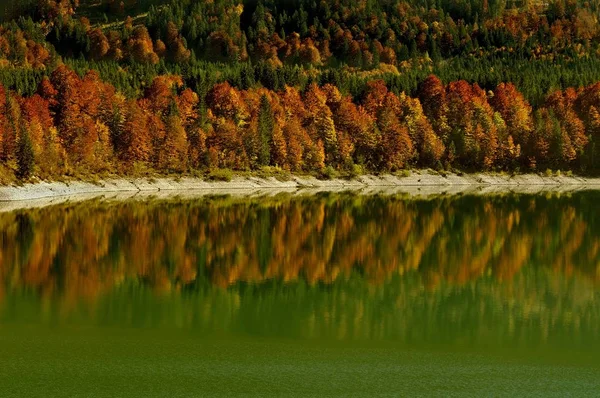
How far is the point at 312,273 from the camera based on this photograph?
38.1 metres

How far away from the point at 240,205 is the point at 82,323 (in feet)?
177

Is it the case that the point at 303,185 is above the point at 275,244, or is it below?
below

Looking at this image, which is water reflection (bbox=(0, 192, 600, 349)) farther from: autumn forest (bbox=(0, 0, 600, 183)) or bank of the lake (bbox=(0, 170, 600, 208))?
autumn forest (bbox=(0, 0, 600, 183))

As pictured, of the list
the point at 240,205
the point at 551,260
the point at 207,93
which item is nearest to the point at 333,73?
the point at 207,93

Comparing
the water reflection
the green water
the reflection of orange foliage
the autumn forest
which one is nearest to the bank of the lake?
the autumn forest

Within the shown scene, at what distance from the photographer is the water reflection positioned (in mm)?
27312

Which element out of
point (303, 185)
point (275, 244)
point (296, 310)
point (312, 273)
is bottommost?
point (303, 185)

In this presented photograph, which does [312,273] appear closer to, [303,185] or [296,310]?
[296,310]

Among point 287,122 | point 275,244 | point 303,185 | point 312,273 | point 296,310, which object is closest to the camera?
point 296,310

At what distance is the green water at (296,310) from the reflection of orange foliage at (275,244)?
7.8 inches

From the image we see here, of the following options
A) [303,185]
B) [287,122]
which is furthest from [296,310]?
[287,122]

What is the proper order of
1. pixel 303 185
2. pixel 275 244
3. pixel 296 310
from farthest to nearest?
pixel 303 185 < pixel 275 244 < pixel 296 310

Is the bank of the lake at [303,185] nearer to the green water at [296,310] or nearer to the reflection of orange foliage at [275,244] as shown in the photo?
the reflection of orange foliage at [275,244]

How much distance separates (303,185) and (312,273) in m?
80.0
